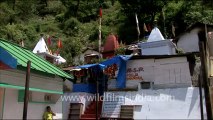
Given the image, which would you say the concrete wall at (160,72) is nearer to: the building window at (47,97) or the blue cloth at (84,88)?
the blue cloth at (84,88)

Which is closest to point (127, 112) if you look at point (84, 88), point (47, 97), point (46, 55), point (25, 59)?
point (84, 88)

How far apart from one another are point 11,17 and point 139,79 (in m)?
48.5

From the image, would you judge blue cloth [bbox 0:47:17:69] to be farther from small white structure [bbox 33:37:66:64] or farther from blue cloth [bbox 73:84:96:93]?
small white structure [bbox 33:37:66:64]

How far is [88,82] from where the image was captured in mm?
23781

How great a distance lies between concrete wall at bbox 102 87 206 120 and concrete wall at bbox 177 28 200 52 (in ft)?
36.4

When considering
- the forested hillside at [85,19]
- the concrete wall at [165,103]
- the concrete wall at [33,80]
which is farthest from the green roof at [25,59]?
the forested hillside at [85,19]

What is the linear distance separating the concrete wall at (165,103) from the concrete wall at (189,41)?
36.4 ft

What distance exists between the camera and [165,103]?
744 inches

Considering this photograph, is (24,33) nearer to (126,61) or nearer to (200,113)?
(126,61)

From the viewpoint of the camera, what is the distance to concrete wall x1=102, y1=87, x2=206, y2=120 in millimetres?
18141

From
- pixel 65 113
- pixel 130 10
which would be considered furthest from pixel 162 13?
pixel 65 113

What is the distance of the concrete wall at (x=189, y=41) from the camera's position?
1153 inches

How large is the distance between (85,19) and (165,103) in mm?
49880

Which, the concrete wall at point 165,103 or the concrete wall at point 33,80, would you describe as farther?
the concrete wall at point 165,103
